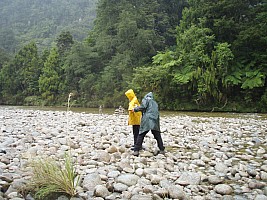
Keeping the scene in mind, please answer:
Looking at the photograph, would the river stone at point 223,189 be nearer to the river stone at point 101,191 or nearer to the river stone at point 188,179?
the river stone at point 188,179

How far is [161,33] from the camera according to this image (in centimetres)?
2705

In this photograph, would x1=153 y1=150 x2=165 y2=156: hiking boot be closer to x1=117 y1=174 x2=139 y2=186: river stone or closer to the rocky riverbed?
the rocky riverbed

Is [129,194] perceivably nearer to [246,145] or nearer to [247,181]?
[247,181]

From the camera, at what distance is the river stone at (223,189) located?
3.32m

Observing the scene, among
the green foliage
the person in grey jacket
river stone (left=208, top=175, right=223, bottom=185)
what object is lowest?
river stone (left=208, top=175, right=223, bottom=185)

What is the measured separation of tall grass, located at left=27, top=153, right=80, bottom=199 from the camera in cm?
308

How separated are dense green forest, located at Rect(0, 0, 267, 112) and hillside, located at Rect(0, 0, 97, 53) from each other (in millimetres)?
21229

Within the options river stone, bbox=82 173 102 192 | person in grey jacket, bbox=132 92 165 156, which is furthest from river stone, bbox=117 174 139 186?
person in grey jacket, bbox=132 92 165 156

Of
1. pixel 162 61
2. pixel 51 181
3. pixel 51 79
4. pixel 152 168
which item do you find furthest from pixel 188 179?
pixel 51 79

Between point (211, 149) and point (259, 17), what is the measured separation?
15397mm

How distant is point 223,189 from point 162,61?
1729 centimetres

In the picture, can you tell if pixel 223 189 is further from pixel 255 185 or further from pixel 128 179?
pixel 128 179

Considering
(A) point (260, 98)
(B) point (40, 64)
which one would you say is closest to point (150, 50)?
(A) point (260, 98)

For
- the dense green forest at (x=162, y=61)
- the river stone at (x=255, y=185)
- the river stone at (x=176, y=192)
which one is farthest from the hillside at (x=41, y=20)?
the river stone at (x=255, y=185)
